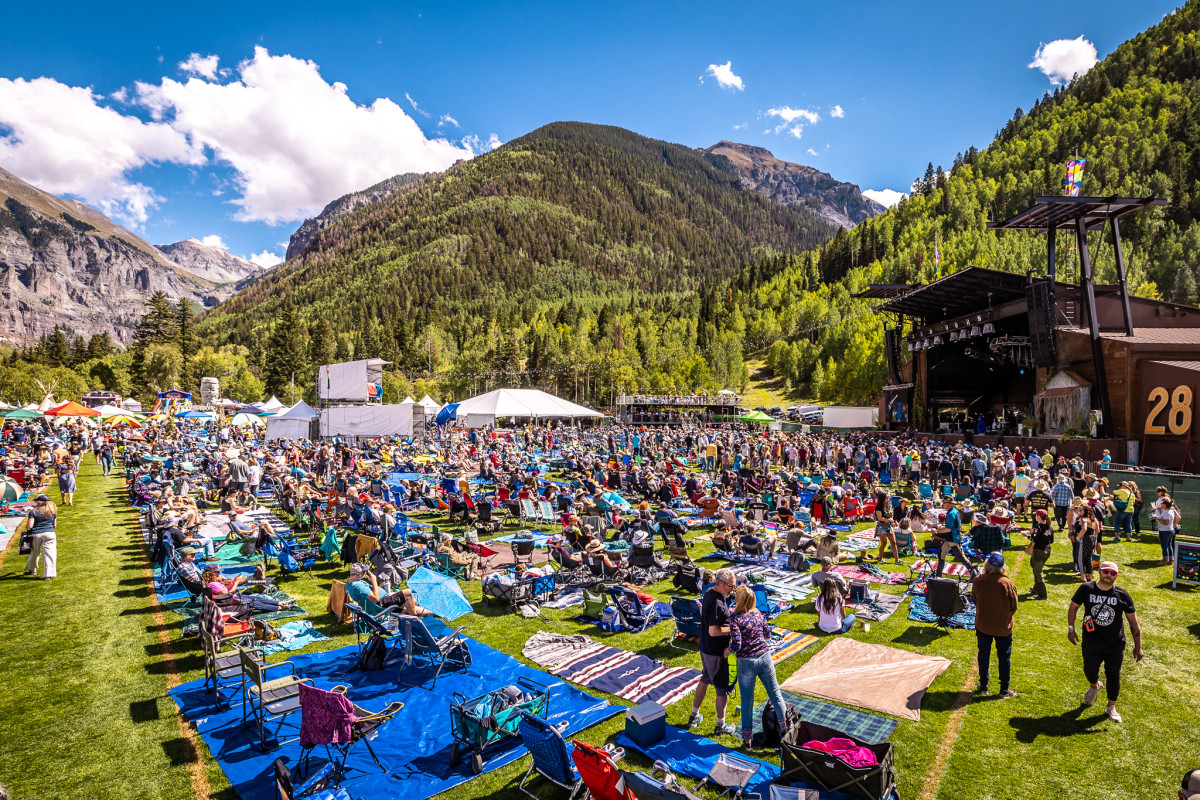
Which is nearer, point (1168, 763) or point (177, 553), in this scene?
point (1168, 763)

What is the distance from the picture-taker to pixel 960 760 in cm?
533

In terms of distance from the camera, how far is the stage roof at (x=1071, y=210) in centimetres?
2266

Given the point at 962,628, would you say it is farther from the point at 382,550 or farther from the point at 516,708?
the point at 382,550

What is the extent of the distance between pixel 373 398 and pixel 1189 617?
34.6 metres

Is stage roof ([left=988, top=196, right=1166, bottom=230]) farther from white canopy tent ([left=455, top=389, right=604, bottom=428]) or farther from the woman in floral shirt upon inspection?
the woman in floral shirt

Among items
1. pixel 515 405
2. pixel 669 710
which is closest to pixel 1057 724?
pixel 669 710

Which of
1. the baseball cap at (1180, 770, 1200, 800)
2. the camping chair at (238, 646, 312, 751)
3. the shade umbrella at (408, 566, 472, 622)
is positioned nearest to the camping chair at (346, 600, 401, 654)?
the shade umbrella at (408, 566, 472, 622)

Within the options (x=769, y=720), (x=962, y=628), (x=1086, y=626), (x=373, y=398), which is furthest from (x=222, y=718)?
(x=373, y=398)

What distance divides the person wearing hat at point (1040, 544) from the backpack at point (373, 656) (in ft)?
31.5

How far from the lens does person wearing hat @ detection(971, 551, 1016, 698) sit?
239 inches

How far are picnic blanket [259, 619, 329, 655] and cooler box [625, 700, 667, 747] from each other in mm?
4868

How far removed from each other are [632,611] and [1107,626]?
17.8 ft

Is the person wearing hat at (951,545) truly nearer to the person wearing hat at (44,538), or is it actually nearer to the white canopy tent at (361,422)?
the person wearing hat at (44,538)

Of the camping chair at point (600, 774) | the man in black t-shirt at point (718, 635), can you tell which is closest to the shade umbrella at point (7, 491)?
the camping chair at point (600, 774)
